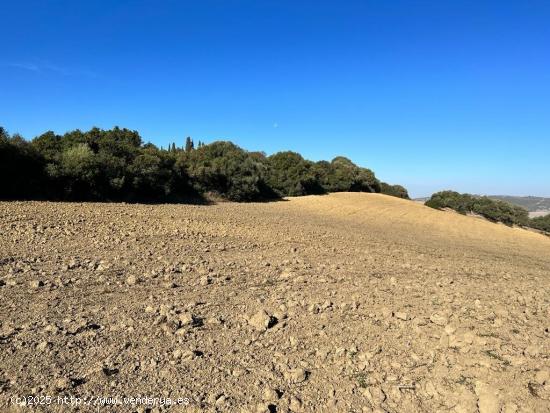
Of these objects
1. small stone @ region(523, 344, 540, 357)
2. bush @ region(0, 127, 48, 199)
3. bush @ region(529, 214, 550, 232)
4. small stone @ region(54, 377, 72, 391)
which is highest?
bush @ region(0, 127, 48, 199)

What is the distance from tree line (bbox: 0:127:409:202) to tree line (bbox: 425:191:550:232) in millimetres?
23968

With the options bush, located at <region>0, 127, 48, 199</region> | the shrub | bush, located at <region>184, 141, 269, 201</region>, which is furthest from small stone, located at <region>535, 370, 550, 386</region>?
the shrub

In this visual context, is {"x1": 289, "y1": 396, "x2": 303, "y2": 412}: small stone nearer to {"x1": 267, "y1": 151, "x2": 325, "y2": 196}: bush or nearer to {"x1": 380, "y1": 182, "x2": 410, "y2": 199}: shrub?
{"x1": 267, "y1": 151, "x2": 325, "y2": 196}: bush

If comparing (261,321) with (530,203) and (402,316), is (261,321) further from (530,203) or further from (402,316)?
(530,203)

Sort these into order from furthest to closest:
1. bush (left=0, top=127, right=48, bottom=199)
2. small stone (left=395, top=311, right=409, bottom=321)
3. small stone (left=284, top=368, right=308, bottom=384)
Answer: bush (left=0, top=127, right=48, bottom=199), small stone (left=395, top=311, right=409, bottom=321), small stone (left=284, top=368, right=308, bottom=384)

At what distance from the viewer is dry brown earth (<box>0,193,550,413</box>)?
3551mm

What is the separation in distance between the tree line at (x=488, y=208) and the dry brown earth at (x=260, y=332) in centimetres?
3895

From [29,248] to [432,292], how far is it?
8.01 meters

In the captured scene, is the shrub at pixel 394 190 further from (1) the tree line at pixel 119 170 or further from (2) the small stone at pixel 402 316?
(2) the small stone at pixel 402 316

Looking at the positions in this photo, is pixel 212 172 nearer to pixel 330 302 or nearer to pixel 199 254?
pixel 199 254

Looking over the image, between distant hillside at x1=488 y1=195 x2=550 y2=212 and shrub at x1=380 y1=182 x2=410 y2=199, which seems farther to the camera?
distant hillside at x1=488 y1=195 x2=550 y2=212

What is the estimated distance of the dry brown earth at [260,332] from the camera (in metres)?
3.55

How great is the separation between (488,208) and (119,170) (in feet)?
130

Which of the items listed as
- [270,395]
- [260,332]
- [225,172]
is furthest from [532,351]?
[225,172]
